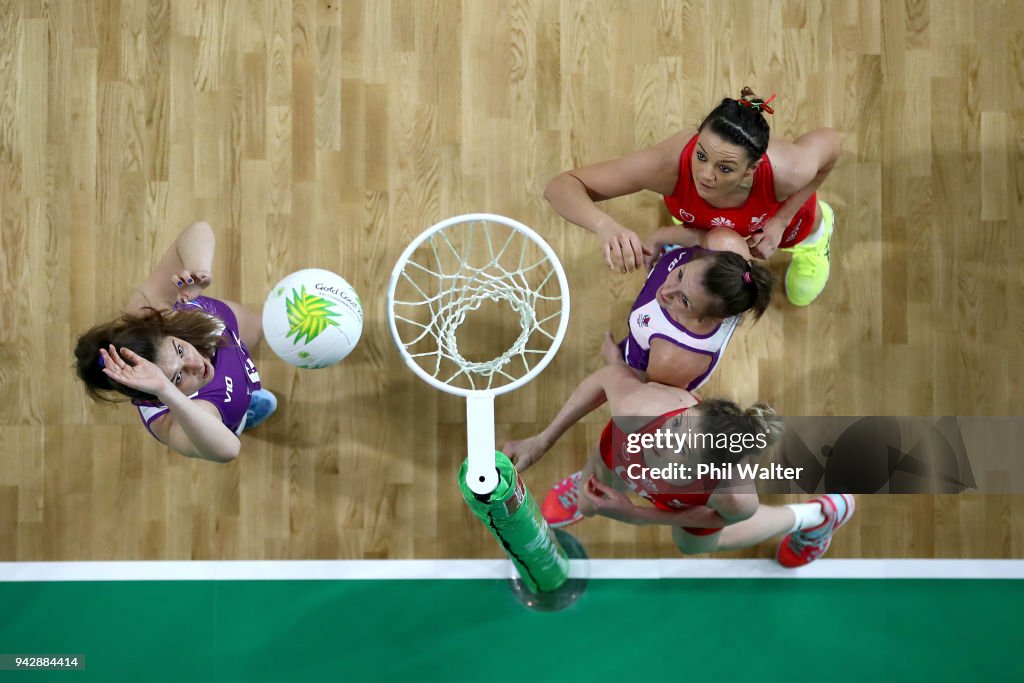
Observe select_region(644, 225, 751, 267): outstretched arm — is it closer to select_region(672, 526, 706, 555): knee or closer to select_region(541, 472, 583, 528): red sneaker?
select_region(541, 472, 583, 528): red sneaker

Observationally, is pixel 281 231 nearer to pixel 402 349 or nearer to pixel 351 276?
pixel 351 276

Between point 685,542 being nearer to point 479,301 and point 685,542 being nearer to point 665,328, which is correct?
point 665,328

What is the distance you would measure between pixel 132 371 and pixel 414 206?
52.8 inches

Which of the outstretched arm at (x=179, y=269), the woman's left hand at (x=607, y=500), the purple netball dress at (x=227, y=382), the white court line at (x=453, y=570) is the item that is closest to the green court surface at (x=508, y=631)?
the white court line at (x=453, y=570)

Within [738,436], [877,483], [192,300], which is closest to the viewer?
[738,436]

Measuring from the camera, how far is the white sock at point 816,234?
10.5 ft

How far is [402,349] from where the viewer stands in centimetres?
274

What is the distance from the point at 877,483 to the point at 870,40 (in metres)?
1.81

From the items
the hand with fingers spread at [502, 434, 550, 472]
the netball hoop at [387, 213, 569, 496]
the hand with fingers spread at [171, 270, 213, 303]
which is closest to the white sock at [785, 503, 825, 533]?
the hand with fingers spread at [502, 434, 550, 472]

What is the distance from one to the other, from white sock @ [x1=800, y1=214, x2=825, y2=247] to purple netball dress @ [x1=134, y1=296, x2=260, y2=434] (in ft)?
6.90

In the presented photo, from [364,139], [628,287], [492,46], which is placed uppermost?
[492,46]

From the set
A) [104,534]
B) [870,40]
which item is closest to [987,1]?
[870,40]

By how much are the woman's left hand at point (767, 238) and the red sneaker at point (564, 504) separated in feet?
3.46

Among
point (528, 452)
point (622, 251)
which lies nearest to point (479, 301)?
point (528, 452)
